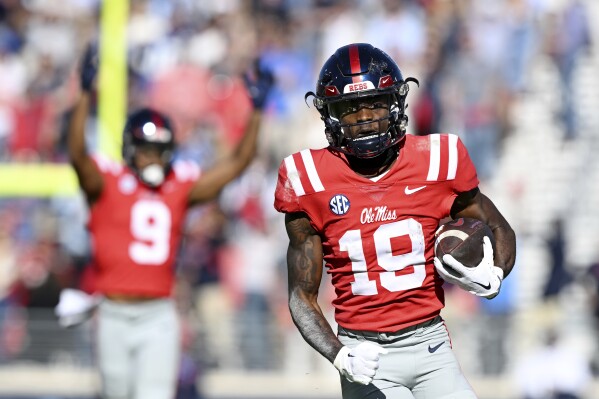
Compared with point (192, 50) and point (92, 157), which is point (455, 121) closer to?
point (192, 50)

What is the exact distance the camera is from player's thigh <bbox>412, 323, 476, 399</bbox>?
402 centimetres

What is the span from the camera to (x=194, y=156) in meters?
10.5

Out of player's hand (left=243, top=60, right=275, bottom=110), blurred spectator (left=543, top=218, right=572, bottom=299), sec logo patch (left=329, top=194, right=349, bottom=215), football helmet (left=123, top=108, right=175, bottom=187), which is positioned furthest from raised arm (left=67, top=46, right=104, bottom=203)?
blurred spectator (left=543, top=218, right=572, bottom=299)

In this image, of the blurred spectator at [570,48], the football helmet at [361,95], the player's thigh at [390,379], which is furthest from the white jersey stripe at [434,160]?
the blurred spectator at [570,48]

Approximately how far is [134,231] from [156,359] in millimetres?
733

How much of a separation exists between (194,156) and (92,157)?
383cm

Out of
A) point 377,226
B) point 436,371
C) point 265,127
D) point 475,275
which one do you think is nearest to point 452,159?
point 377,226

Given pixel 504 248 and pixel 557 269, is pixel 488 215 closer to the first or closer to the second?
pixel 504 248

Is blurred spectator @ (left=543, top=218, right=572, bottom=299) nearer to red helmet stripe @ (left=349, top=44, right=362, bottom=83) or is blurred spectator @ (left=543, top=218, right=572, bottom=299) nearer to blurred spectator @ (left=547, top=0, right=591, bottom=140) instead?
blurred spectator @ (left=547, top=0, right=591, bottom=140)

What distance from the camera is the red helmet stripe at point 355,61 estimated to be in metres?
4.13

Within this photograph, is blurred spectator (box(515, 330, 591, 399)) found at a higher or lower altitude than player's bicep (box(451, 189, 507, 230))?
lower

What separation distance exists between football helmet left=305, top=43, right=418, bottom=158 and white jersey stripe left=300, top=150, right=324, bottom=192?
10cm

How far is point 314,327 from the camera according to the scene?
Result: 410cm

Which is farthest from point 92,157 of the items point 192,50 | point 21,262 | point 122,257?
point 192,50
